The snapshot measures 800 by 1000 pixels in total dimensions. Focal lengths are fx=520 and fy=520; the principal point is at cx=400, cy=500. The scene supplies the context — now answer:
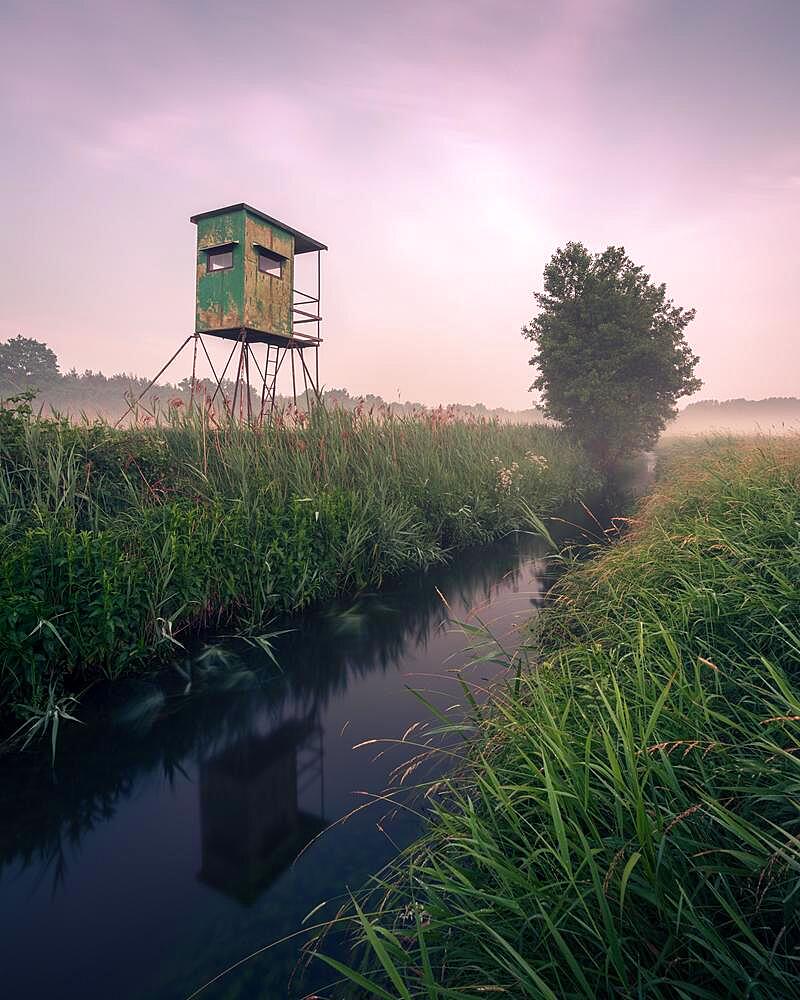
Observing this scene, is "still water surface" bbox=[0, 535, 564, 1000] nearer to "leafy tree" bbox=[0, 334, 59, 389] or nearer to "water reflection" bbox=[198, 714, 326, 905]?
"water reflection" bbox=[198, 714, 326, 905]

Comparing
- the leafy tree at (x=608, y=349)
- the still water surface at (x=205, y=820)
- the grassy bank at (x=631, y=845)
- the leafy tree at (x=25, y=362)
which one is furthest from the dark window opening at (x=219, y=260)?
the leafy tree at (x=25, y=362)

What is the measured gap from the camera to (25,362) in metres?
55.7

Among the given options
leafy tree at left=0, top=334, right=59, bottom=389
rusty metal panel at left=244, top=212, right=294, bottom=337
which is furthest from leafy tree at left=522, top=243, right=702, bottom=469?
leafy tree at left=0, top=334, right=59, bottom=389

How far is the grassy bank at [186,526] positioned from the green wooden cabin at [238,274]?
15.2 feet

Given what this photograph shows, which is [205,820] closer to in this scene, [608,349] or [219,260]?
[219,260]

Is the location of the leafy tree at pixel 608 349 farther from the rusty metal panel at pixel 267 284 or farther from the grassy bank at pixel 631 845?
the grassy bank at pixel 631 845

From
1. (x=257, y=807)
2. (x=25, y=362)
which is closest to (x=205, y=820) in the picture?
(x=257, y=807)

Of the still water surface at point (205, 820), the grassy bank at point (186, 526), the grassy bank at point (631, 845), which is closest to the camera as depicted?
the grassy bank at point (631, 845)

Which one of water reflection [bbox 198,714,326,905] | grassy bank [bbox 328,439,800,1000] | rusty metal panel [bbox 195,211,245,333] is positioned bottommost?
water reflection [bbox 198,714,326,905]

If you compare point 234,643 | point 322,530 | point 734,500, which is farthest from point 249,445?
point 734,500

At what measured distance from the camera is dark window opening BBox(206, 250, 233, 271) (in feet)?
41.4

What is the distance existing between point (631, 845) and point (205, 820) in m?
2.76

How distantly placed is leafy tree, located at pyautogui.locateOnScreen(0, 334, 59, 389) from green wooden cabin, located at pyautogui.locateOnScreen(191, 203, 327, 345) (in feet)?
174

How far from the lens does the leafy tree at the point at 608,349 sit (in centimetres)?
2234
